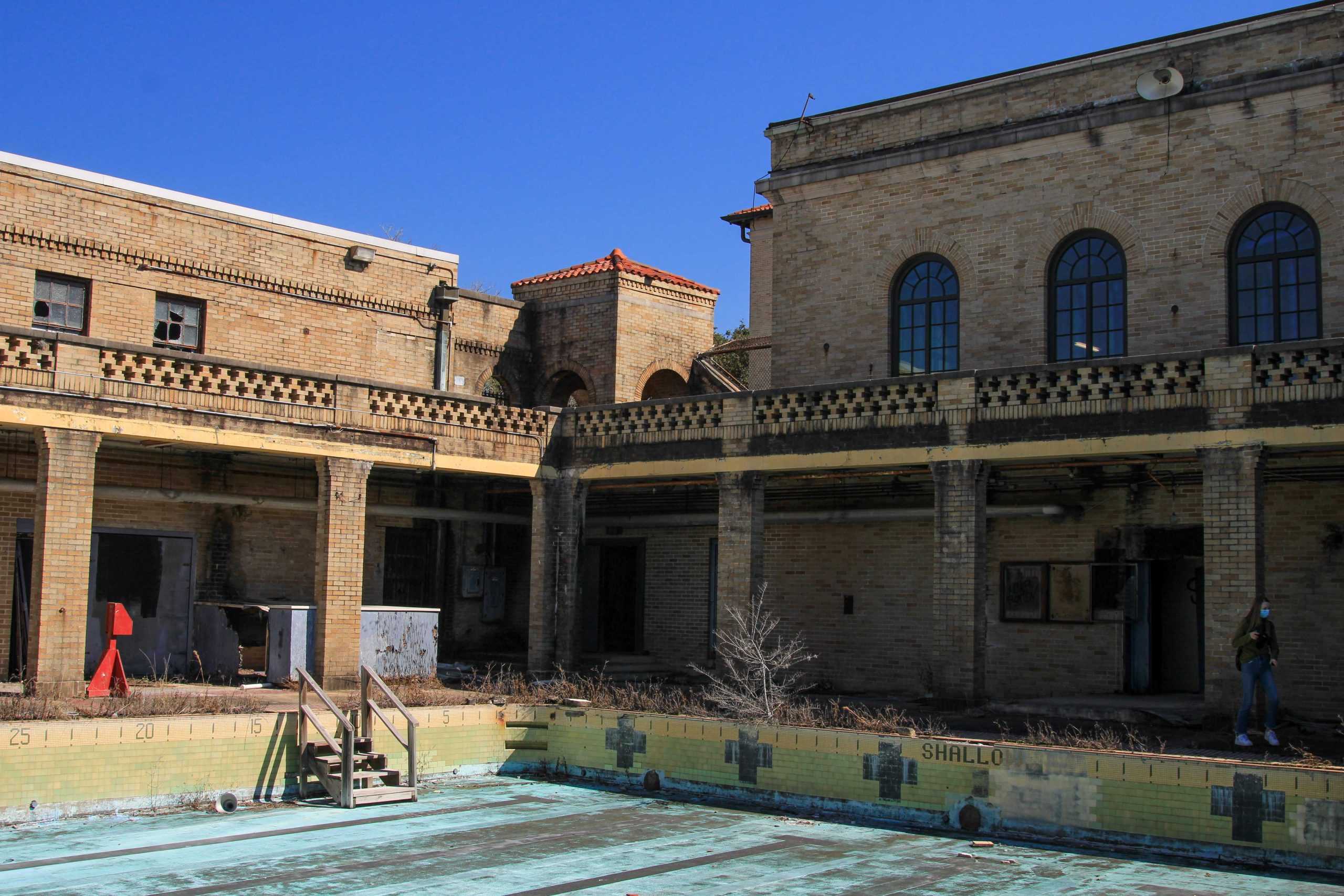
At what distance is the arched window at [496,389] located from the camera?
27297 millimetres

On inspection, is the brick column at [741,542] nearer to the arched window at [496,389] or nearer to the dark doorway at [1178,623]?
the dark doorway at [1178,623]

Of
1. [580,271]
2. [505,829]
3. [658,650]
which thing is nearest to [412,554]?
[658,650]

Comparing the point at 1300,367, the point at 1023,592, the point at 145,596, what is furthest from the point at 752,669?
the point at 145,596

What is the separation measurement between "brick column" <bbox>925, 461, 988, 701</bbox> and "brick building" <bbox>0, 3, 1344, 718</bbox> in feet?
0.15

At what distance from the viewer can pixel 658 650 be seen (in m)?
25.8

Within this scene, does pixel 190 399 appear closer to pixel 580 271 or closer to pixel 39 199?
pixel 39 199

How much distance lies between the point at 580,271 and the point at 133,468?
10.2m

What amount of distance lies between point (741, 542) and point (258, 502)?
7810 millimetres

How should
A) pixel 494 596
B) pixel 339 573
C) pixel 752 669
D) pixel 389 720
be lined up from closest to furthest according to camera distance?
pixel 389 720
pixel 339 573
pixel 752 669
pixel 494 596

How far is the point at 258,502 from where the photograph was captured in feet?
72.6

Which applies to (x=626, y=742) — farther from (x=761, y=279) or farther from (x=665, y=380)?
(x=761, y=279)

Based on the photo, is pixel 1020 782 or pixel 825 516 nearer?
pixel 1020 782

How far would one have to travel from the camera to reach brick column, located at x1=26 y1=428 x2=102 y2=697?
16.8m

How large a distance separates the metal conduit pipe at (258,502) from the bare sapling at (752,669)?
4975 millimetres
